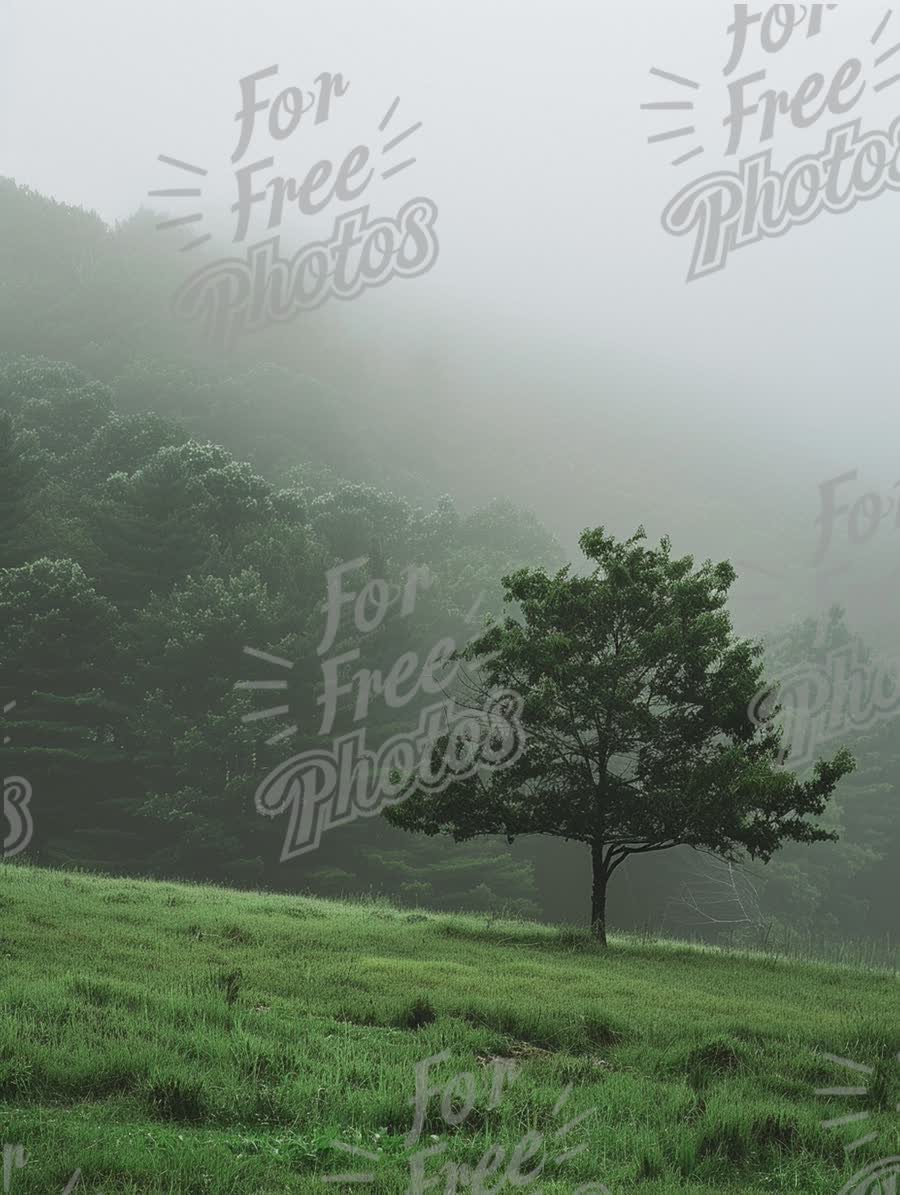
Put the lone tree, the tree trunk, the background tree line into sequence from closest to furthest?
the lone tree
the tree trunk
the background tree line

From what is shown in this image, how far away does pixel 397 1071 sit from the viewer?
8094mm

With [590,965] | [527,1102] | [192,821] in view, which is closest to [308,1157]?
[527,1102]

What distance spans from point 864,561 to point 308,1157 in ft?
467

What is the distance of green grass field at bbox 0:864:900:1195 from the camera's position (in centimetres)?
636

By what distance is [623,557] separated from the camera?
20562mm

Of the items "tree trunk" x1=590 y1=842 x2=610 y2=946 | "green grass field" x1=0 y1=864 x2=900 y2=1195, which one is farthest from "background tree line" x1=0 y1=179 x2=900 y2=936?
"green grass field" x1=0 y1=864 x2=900 y2=1195

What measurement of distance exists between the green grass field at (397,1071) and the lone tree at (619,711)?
4962 millimetres

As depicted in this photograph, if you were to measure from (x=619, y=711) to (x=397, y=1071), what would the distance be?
12.3m

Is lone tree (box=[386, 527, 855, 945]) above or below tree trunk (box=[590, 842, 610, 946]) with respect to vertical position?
above

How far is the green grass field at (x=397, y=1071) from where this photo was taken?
6363 millimetres

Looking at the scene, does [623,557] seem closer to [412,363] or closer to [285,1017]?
[285,1017]

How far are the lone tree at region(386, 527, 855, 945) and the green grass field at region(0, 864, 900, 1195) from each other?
4962 millimetres

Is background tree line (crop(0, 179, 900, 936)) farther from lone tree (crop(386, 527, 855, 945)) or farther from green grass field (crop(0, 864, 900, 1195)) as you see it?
green grass field (crop(0, 864, 900, 1195))

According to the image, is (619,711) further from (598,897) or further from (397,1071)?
(397,1071)
